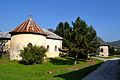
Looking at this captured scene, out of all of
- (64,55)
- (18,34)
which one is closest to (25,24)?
(18,34)

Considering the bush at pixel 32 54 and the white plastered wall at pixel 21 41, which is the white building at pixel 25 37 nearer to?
the white plastered wall at pixel 21 41

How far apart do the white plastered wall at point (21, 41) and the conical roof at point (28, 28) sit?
2.05 feet

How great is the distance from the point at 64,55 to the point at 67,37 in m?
16.5

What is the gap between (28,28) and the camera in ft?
136

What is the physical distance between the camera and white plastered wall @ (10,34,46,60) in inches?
1610

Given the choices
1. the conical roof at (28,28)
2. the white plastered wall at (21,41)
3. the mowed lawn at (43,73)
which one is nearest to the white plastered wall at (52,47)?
the conical roof at (28,28)

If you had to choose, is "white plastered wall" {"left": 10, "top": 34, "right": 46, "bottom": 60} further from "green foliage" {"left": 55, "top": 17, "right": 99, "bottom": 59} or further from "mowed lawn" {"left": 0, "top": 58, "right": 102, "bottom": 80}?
"mowed lawn" {"left": 0, "top": 58, "right": 102, "bottom": 80}

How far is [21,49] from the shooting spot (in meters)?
40.5

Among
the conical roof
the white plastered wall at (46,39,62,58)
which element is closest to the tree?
the conical roof

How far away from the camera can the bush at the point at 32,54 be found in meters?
36.7

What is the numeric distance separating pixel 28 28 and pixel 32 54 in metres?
5.97

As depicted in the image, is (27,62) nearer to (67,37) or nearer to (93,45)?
(67,37)

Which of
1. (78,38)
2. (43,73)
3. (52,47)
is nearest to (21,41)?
(78,38)

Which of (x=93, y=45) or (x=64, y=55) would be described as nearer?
(x=93, y=45)
